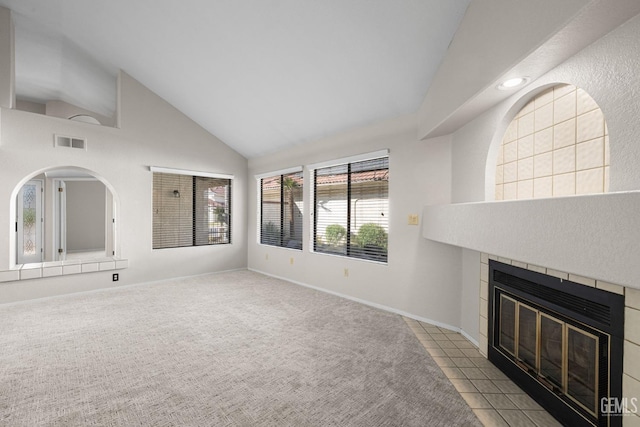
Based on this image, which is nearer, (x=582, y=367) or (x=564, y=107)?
(x=582, y=367)

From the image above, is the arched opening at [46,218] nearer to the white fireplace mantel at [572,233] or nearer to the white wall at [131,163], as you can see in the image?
the white wall at [131,163]

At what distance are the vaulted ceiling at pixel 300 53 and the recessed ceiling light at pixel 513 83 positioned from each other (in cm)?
6

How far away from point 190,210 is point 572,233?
5632 mm

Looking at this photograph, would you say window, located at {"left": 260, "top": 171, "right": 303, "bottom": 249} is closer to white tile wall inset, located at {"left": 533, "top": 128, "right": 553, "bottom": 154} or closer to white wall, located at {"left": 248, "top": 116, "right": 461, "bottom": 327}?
white wall, located at {"left": 248, "top": 116, "right": 461, "bottom": 327}

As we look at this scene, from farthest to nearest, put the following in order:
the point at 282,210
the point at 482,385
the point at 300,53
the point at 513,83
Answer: the point at 282,210 → the point at 300,53 → the point at 482,385 → the point at 513,83

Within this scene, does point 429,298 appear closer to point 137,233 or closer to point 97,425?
point 97,425

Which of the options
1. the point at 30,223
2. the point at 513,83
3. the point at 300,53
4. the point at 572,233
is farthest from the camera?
the point at 30,223

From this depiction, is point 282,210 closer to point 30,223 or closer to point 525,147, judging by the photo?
point 525,147

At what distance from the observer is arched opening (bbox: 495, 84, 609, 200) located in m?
1.55

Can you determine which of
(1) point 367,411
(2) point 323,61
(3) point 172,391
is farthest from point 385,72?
(3) point 172,391

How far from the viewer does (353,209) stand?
418 cm

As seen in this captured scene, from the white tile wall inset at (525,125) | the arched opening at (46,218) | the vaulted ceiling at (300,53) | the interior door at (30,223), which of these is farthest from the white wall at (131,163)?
the white tile wall inset at (525,125)

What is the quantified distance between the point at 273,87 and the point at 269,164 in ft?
6.58

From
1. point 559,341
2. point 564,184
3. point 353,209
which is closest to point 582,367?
point 559,341
